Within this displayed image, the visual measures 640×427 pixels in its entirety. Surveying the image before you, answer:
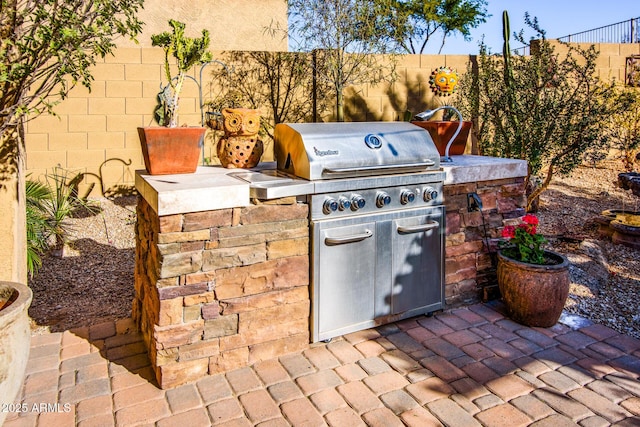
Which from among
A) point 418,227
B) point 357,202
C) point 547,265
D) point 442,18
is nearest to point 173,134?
point 357,202

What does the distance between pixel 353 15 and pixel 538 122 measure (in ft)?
10.1

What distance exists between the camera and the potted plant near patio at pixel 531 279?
317cm

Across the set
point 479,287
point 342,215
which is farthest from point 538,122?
point 342,215

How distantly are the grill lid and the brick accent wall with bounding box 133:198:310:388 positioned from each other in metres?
0.28

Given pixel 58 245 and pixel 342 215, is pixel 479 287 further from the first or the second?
pixel 58 245

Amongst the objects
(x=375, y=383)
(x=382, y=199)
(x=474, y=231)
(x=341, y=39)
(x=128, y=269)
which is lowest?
(x=375, y=383)

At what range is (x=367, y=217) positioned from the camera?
298cm

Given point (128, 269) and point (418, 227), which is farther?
point (128, 269)

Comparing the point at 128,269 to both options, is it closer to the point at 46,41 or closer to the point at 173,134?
the point at 173,134

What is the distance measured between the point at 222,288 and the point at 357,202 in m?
0.91

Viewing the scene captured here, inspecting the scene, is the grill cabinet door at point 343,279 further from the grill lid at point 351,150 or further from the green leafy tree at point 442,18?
the green leafy tree at point 442,18

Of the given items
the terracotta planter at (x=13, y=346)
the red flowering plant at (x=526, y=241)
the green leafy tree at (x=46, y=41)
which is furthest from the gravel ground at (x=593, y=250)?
the green leafy tree at (x=46, y=41)

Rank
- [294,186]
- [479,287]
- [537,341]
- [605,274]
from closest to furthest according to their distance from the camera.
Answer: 1. [294,186]
2. [537,341]
3. [479,287]
4. [605,274]

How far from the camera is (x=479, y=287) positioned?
3.61 meters
